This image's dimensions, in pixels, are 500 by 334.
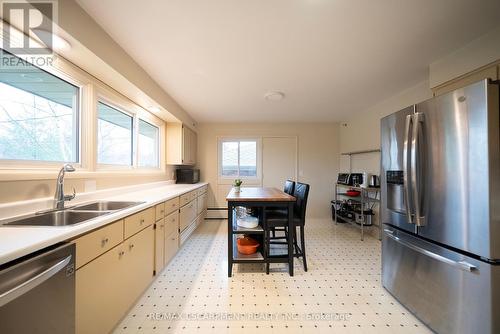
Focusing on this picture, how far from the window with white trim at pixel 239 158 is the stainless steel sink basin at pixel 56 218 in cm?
335

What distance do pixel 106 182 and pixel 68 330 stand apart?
58.4 inches

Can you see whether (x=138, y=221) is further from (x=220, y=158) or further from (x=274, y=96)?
(x=220, y=158)

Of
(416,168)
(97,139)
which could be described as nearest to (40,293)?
(97,139)

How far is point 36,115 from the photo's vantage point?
4.94 feet

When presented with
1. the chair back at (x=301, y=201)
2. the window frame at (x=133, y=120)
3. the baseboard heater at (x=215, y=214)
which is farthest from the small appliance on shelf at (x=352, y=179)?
the window frame at (x=133, y=120)

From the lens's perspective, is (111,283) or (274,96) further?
(274,96)

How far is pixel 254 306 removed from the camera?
167cm

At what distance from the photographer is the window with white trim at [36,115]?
1312 mm

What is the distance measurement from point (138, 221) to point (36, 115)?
1.12 meters

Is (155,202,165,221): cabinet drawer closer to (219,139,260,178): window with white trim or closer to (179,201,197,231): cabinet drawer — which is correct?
(179,201,197,231): cabinet drawer

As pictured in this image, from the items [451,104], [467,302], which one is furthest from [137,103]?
[467,302]

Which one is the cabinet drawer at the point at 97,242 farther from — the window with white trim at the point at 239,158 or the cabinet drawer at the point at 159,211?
the window with white trim at the point at 239,158

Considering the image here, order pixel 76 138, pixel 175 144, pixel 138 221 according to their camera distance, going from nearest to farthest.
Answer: pixel 138 221 < pixel 76 138 < pixel 175 144

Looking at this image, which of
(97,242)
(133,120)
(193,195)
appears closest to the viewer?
(97,242)
